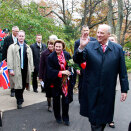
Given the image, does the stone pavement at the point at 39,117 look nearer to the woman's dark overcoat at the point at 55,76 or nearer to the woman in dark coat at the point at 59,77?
the woman in dark coat at the point at 59,77

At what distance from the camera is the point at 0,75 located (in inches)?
171

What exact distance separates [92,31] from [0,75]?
26.5 metres

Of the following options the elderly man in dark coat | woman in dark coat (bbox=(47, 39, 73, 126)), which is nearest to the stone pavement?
woman in dark coat (bbox=(47, 39, 73, 126))

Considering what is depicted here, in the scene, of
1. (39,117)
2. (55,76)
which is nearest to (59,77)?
(55,76)

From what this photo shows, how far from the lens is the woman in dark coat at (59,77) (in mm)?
4402

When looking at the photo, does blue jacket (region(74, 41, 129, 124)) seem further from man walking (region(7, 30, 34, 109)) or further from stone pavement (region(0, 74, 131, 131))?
man walking (region(7, 30, 34, 109))

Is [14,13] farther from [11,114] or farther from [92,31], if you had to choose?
[92,31]

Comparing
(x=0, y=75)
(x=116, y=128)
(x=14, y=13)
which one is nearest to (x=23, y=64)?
(x=0, y=75)

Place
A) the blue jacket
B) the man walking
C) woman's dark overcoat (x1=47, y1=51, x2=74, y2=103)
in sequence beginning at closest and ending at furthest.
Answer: the blue jacket, woman's dark overcoat (x1=47, y1=51, x2=74, y2=103), the man walking

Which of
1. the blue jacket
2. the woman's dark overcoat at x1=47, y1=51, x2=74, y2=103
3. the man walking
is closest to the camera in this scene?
the blue jacket

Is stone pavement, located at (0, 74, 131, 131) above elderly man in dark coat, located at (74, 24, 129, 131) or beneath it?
beneath

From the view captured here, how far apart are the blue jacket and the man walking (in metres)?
2.54

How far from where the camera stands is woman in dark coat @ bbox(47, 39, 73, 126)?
14.4 ft

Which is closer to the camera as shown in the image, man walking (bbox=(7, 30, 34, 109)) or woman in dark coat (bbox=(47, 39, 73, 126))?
woman in dark coat (bbox=(47, 39, 73, 126))
